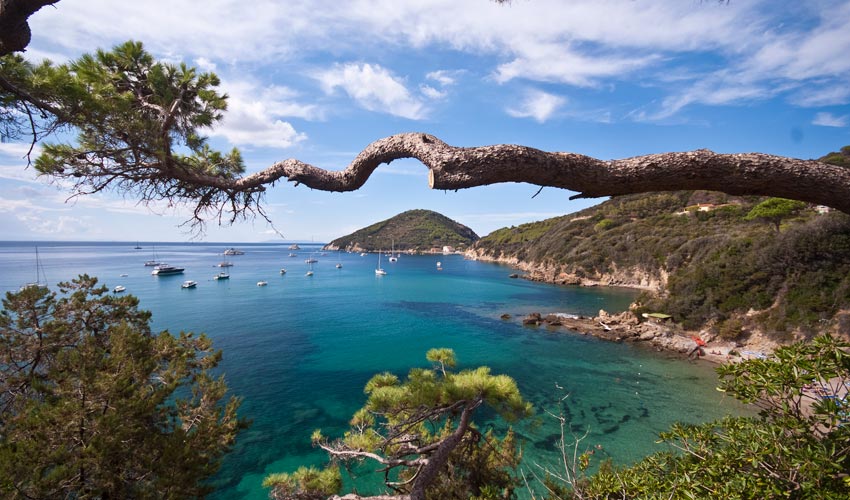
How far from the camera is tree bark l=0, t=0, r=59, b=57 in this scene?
202cm

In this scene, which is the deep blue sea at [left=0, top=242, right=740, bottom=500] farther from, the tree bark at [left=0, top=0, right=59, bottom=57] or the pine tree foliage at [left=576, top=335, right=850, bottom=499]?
the tree bark at [left=0, top=0, right=59, bottom=57]

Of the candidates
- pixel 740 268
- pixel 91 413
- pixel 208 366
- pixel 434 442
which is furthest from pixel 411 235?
pixel 91 413

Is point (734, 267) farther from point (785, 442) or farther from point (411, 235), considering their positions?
point (411, 235)

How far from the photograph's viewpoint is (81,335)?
243 inches

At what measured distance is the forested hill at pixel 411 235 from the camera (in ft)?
420

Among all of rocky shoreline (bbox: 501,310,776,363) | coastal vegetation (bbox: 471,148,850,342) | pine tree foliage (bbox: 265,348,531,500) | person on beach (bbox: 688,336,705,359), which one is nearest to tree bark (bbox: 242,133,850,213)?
pine tree foliage (bbox: 265,348,531,500)

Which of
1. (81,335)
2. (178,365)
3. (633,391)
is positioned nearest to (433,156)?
(178,365)

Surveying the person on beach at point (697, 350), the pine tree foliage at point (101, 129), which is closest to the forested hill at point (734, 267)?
the person on beach at point (697, 350)

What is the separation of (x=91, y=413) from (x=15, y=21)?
4274mm

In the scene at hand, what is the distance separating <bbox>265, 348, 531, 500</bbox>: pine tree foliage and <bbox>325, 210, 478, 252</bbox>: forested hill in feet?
386

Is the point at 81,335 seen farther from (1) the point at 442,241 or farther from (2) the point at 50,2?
(1) the point at 442,241

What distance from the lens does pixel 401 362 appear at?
1856 centimetres

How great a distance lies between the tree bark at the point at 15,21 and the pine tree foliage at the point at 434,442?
16.0 feet

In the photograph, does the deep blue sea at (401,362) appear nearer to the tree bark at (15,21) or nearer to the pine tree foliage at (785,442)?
the pine tree foliage at (785,442)
